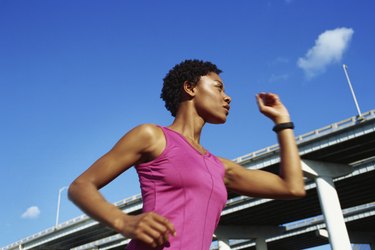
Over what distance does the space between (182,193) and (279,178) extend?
2.98 ft

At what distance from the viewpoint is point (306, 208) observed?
44.9 meters

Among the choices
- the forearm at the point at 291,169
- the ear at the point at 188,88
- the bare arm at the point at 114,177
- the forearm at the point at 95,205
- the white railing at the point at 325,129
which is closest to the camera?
the bare arm at the point at 114,177

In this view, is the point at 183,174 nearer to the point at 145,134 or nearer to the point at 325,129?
the point at 145,134

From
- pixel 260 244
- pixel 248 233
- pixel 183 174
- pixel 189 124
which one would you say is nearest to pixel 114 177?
pixel 183 174

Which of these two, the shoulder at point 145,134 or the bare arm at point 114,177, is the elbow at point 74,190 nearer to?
the bare arm at point 114,177

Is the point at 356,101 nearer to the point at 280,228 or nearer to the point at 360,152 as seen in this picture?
the point at 360,152

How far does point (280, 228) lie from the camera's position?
2018 inches

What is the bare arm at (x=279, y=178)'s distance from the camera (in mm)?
2900

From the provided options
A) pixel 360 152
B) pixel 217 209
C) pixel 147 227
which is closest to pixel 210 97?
pixel 217 209

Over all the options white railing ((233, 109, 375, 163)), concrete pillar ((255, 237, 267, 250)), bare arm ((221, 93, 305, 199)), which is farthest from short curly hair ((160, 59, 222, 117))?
concrete pillar ((255, 237, 267, 250))

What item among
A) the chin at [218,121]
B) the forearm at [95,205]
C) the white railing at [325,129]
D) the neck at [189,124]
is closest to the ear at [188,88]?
the neck at [189,124]

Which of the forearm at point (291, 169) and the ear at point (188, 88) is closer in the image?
the forearm at point (291, 169)

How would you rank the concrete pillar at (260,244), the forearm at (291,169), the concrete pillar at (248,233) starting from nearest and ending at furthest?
the forearm at (291,169) → the concrete pillar at (248,233) → the concrete pillar at (260,244)

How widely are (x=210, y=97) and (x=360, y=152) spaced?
30245mm
